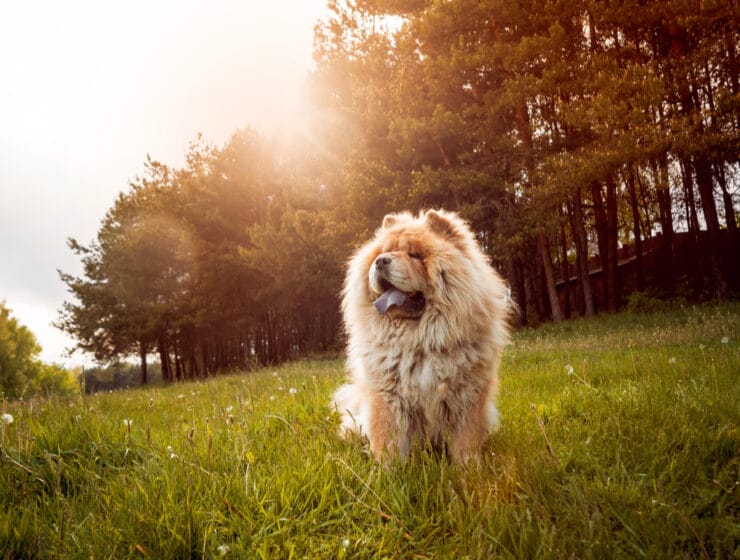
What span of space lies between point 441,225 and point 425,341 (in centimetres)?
119

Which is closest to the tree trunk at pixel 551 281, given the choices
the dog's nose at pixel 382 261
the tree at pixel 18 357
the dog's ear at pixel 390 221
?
the dog's ear at pixel 390 221

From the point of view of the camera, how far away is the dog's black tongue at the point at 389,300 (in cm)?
337

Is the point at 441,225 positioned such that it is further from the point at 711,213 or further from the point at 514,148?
the point at 711,213

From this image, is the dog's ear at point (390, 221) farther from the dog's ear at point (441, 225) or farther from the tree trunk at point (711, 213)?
the tree trunk at point (711, 213)

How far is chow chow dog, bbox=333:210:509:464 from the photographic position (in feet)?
10.2

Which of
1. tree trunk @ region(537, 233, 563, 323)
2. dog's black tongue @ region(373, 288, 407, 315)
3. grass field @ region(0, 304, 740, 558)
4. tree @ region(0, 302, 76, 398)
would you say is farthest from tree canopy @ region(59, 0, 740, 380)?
tree @ region(0, 302, 76, 398)

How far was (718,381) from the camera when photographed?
12.8ft

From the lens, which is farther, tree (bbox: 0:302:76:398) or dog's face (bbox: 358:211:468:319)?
tree (bbox: 0:302:76:398)

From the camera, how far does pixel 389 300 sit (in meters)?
3.38

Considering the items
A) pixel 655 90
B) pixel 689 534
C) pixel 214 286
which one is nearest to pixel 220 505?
pixel 689 534

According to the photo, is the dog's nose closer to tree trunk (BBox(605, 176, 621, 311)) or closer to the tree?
tree trunk (BBox(605, 176, 621, 311))

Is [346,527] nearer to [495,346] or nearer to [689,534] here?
[689,534]

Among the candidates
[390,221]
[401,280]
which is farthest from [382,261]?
[390,221]

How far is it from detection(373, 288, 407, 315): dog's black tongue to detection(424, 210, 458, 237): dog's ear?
0.80 m
